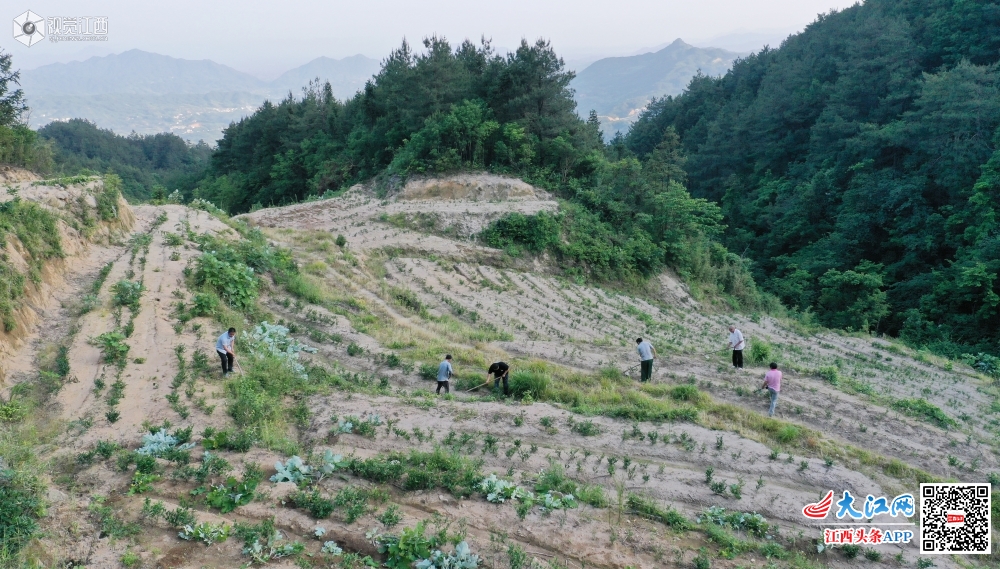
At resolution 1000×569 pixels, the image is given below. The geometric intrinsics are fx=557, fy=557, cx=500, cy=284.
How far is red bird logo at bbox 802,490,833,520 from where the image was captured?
752cm

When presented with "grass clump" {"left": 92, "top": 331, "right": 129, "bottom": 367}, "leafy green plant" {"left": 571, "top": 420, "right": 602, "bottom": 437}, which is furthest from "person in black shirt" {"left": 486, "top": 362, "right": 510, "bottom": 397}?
"grass clump" {"left": 92, "top": 331, "right": 129, "bottom": 367}

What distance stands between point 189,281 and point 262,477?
29.0 ft

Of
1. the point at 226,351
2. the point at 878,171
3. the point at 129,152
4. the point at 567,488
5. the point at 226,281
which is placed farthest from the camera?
the point at 129,152

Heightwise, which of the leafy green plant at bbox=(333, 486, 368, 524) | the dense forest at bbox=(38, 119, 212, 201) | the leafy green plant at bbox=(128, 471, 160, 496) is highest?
the dense forest at bbox=(38, 119, 212, 201)

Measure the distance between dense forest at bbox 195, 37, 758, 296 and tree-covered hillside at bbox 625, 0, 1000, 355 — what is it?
7.27 metres

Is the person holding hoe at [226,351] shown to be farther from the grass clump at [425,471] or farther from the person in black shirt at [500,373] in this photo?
the person in black shirt at [500,373]

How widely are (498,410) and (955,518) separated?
6.88 meters

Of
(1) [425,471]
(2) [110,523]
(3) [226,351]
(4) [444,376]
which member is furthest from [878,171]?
(2) [110,523]

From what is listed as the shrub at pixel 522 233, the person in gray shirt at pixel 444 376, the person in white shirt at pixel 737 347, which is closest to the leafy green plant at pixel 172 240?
the person in gray shirt at pixel 444 376

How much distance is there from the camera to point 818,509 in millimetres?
7633

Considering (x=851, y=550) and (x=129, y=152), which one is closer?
(x=851, y=550)

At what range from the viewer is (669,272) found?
2639 centimetres

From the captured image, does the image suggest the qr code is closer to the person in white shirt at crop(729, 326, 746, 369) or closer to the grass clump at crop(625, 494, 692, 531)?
the grass clump at crop(625, 494, 692, 531)

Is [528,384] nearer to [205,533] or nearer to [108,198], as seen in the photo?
[205,533]
